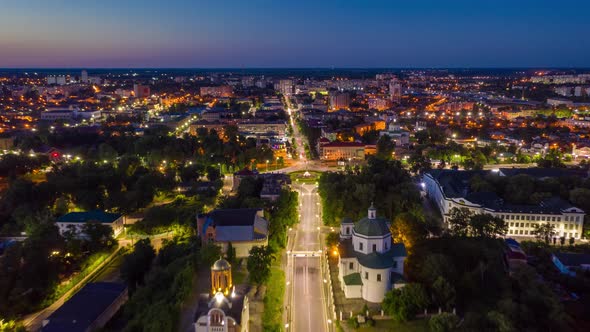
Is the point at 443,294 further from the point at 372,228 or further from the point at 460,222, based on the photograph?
the point at 460,222

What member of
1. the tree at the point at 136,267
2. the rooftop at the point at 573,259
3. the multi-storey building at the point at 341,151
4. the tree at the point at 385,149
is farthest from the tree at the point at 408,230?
the multi-storey building at the point at 341,151

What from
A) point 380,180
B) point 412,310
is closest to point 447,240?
point 412,310

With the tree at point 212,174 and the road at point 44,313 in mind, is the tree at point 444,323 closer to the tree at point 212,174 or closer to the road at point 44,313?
the road at point 44,313

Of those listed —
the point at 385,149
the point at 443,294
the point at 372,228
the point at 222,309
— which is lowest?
the point at 443,294

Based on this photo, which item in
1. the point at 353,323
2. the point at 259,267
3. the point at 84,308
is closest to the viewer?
the point at 353,323

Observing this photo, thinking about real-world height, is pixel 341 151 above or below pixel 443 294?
above

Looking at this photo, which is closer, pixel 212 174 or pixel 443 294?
pixel 443 294

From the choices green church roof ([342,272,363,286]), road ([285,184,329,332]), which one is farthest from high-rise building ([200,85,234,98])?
green church roof ([342,272,363,286])

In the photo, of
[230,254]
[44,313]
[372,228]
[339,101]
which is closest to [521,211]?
[372,228]
